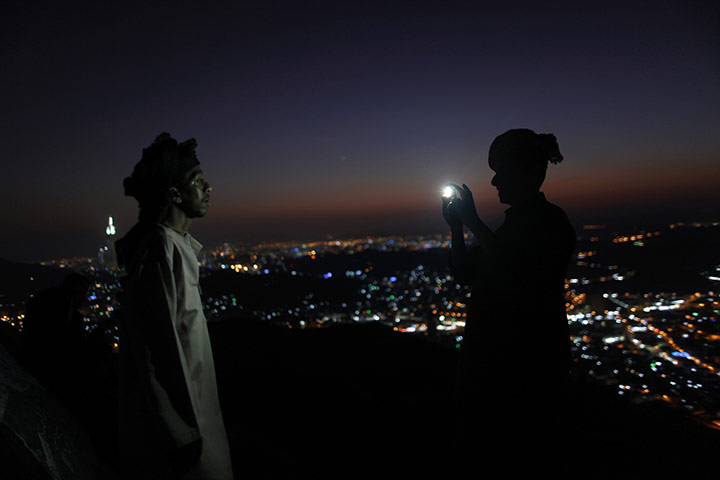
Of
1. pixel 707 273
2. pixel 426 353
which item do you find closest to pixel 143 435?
pixel 426 353

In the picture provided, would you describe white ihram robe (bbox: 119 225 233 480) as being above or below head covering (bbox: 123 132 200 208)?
below

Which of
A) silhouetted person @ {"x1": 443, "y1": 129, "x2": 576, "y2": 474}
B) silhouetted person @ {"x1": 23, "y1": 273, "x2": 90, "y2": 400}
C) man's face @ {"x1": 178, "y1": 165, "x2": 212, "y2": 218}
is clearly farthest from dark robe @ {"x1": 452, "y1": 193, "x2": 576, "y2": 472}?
silhouetted person @ {"x1": 23, "y1": 273, "x2": 90, "y2": 400}

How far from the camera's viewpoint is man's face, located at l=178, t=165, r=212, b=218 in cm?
182

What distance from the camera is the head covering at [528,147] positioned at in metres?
1.76

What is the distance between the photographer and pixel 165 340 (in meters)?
1.40

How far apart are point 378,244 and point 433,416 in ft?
232

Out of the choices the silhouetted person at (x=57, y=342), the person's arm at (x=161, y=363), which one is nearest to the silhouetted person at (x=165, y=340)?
the person's arm at (x=161, y=363)

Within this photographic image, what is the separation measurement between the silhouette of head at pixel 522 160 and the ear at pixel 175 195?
190cm

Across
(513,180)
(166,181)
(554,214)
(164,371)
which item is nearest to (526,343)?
(554,214)

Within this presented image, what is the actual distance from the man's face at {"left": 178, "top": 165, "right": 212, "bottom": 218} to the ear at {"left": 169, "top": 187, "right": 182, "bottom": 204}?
0.06 feet

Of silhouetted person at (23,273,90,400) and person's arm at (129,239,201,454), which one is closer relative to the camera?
person's arm at (129,239,201,454)

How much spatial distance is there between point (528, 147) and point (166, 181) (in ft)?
6.81

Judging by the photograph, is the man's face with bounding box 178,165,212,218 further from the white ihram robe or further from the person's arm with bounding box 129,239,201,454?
the person's arm with bounding box 129,239,201,454

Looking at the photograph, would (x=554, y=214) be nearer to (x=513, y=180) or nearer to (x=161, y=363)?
(x=513, y=180)
